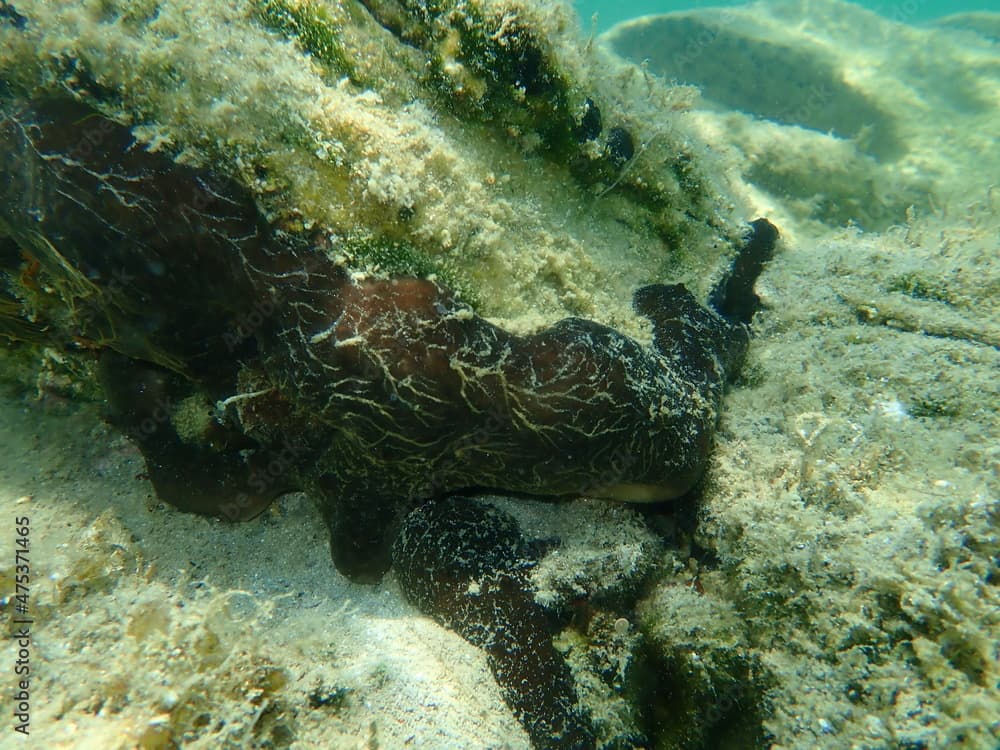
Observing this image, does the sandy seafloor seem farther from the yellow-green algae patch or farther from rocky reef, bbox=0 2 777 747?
the yellow-green algae patch

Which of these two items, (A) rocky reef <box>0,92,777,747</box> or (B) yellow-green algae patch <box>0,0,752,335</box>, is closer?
(B) yellow-green algae patch <box>0,0,752,335</box>

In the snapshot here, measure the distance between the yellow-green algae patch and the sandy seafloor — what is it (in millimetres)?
1487

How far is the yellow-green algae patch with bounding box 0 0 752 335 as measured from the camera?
2518mm

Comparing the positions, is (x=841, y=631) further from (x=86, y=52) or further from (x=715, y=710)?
(x=86, y=52)

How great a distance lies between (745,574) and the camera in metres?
2.68

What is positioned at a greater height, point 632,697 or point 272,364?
point 272,364

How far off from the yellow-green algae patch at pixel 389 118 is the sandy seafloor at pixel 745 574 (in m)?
1.49

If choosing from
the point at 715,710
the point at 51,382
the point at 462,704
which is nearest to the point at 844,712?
the point at 715,710

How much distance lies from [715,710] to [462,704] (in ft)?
4.31

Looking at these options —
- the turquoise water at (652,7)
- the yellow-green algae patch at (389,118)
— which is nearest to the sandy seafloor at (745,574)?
the yellow-green algae patch at (389,118)

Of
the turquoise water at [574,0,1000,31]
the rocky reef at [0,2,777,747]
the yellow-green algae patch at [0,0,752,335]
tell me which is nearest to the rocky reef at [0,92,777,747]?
the rocky reef at [0,2,777,747]

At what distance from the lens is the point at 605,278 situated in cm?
364

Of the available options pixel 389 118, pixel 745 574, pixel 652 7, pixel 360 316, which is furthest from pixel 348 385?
pixel 652 7

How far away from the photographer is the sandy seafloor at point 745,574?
6.79 ft
